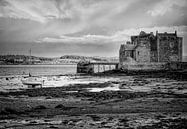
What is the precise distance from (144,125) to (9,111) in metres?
7.06

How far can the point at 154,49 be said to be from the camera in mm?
70688

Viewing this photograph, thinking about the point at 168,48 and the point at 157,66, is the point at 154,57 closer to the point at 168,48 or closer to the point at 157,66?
the point at 168,48

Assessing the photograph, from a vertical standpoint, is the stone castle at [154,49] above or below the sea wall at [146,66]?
above

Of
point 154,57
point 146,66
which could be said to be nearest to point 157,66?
point 146,66

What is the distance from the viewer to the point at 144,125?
9.37 meters

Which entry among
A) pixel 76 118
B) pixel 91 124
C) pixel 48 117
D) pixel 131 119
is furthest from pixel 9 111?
pixel 131 119

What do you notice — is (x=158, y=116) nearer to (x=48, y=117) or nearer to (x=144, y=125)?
(x=144, y=125)

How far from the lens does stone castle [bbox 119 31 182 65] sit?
220 ft

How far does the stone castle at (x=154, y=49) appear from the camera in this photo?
6700 centimetres

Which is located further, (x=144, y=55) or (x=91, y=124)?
(x=144, y=55)

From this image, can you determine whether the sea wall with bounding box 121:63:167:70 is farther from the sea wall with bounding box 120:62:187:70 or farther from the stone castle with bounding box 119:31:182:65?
the stone castle with bounding box 119:31:182:65

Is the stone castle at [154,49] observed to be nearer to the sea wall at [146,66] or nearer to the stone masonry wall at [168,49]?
the stone masonry wall at [168,49]

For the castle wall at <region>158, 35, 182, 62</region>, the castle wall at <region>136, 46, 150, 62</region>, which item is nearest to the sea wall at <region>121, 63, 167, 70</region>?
the castle wall at <region>136, 46, 150, 62</region>

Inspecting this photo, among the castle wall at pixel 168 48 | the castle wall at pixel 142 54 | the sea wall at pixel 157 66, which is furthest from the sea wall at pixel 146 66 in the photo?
the castle wall at pixel 168 48
